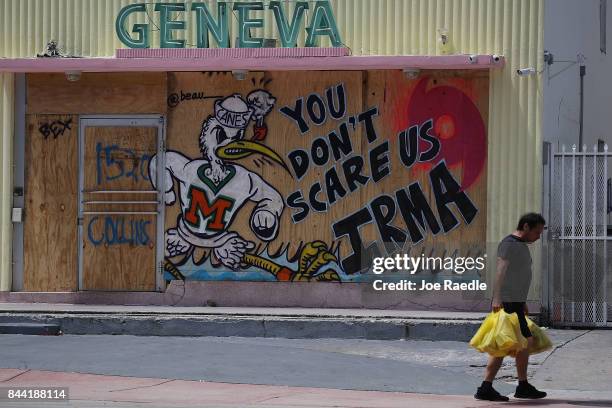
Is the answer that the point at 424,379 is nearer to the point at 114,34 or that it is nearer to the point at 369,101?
the point at 369,101

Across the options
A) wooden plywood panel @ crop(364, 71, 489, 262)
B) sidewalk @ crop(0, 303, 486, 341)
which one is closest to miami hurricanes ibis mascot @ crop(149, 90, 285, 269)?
sidewalk @ crop(0, 303, 486, 341)

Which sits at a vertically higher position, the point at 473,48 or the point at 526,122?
the point at 473,48

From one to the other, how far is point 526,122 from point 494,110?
1.44 feet

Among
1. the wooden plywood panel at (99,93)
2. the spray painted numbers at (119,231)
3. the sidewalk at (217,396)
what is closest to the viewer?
the sidewalk at (217,396)

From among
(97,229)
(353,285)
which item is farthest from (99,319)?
(353,285)

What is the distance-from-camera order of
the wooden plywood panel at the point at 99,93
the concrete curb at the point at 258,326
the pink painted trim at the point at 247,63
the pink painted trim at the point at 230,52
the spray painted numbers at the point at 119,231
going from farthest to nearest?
the spray painted numbers at the point at 119,231
the wooden plywood panel at the point at 99,93
the pink painted trim at the point at 230,52
the pink painted trim at the point at 247,63
the concrete curb at the point at 258,326

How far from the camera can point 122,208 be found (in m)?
16.3

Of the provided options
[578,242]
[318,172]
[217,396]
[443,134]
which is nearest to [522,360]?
[217,396]

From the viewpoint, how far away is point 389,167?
15836mm

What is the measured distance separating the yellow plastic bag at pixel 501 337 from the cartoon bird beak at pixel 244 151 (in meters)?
6.03

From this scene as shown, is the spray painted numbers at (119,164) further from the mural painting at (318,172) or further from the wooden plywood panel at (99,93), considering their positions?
the wooden plywood panel at (99,93)

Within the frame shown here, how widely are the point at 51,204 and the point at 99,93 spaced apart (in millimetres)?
1672

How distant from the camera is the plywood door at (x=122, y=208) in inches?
641
